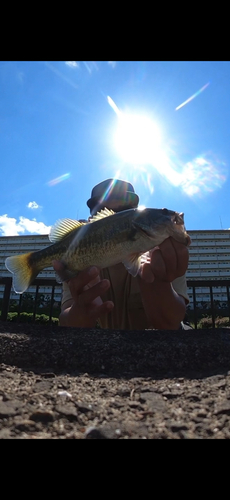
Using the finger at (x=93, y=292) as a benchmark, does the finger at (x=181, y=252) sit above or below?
above

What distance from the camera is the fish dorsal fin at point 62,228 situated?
2893 millimetres

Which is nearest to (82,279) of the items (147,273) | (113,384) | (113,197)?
(147,273)

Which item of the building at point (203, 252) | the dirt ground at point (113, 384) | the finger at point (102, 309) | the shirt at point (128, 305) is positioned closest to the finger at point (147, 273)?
the finger at point (102, 309)

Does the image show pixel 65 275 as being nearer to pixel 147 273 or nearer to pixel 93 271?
pixel 93 271

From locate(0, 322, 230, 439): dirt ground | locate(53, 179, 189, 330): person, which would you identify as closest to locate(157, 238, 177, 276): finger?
locate(53, 179, 189, 330): person

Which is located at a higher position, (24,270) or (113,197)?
(113,197)

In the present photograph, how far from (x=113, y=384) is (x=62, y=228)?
199 cm

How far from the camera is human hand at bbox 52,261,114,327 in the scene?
2.53m

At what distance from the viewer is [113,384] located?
114cm

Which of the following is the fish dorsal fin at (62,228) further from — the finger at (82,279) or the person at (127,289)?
the finger at (82,279)

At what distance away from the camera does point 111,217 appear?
2.58 meters

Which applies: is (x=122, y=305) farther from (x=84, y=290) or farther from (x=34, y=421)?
(x=34, y=421)

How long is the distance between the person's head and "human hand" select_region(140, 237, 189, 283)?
5.24 feet

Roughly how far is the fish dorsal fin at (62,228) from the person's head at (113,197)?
3.72ft
